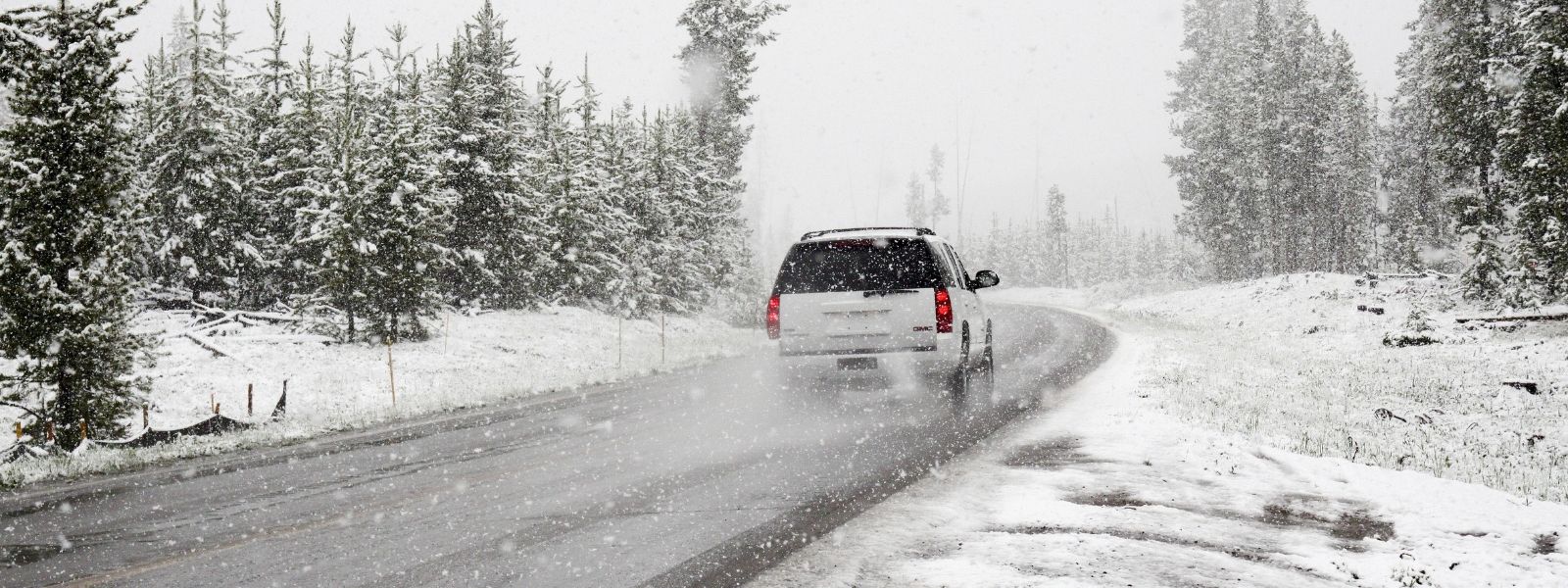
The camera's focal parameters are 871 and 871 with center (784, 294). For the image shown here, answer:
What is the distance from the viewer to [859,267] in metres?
10.5

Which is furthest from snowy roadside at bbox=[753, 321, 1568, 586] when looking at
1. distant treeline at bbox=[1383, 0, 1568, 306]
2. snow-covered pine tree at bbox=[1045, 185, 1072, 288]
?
snow-covered pine tree at bbox=[1045, 185, 1072, 288]

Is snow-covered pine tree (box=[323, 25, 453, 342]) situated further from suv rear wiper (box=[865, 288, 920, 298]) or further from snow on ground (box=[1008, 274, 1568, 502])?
snow on ground (box=[1008, 274, 1568, 502])

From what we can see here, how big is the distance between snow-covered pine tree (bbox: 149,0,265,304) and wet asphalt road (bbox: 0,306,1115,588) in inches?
751

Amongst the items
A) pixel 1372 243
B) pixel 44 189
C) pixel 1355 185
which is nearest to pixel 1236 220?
pixel 1355 185

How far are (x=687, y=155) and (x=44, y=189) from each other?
2307 cm

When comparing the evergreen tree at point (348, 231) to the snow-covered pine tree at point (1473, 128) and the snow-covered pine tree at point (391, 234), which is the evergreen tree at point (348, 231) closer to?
the snow-covered pine tree at point (391, 234)

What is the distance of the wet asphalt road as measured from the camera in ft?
14.3

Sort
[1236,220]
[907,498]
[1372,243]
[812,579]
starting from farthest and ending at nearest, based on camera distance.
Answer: [1372,243]
[1236,220]
[907,498]
[812,579]

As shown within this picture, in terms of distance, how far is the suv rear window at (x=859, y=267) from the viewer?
34.0 feet

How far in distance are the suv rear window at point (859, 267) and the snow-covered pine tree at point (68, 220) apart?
952 centimetres

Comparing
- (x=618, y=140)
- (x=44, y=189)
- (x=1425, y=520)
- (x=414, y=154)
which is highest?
(x=618, y=140)

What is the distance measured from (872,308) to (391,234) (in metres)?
13.7

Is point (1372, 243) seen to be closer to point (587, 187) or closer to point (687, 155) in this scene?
point (687, 155)

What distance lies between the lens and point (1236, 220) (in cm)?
4259
